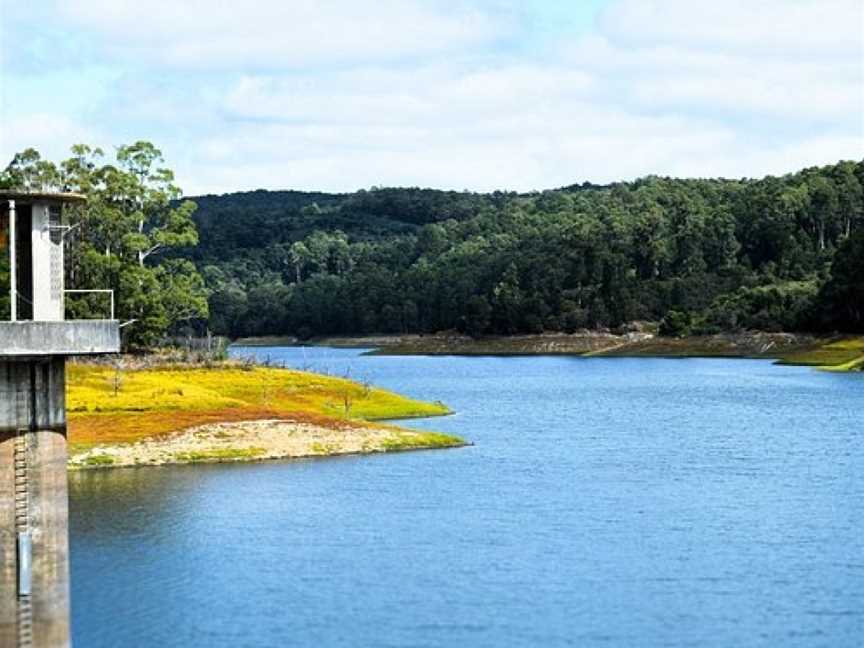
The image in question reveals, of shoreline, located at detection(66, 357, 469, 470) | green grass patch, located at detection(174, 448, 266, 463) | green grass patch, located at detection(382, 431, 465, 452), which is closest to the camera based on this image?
green grass patch, located at detection(174, 448, 266, 463)

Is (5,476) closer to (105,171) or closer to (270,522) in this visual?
(270,522)

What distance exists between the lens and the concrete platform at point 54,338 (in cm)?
3538

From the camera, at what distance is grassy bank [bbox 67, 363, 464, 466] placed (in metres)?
82.2

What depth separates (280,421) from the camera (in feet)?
289

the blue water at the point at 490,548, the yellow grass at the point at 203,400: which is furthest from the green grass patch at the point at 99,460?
the blue water at the point at 490,548

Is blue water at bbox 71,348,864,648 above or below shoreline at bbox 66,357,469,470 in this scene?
below

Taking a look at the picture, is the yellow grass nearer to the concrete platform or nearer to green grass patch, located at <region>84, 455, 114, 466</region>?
green grass patch, located at <region>84, 455, 114, 466</region>

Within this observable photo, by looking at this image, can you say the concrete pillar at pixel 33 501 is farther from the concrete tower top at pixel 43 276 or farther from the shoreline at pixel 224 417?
the shoreline at pixel 224 417

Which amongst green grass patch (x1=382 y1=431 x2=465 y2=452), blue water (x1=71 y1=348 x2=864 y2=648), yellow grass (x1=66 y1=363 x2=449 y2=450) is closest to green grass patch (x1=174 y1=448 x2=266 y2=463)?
blue water (x1=71 y1=348 x2=864 y2=648)

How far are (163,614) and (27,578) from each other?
10.6 metres

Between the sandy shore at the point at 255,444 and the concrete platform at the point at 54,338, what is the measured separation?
41.1 m

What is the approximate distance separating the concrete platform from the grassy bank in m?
41.9

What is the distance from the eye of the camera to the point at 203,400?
95750mm

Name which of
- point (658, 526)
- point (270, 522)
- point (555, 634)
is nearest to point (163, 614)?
point (555, 634)
